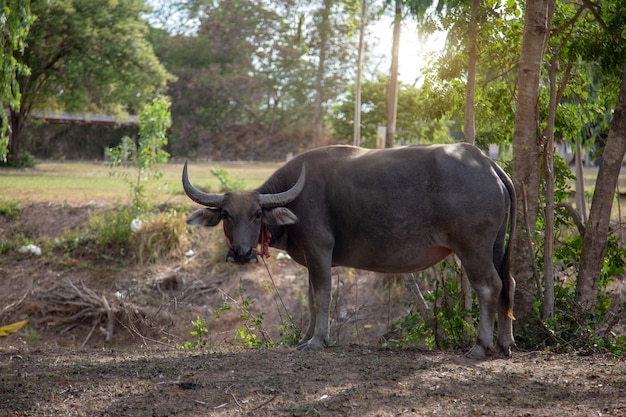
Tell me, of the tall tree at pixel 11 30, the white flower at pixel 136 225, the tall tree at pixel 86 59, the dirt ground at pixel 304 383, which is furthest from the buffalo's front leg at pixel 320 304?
the tall tree at pixel 86 59

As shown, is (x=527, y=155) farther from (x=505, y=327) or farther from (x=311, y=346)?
(x=311, y=346)

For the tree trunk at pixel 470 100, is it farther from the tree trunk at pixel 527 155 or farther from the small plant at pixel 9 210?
the small plant at pixel 9 210

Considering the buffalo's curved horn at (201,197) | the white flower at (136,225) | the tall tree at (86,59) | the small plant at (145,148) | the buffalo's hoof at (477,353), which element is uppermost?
the tall tree at (86,59)

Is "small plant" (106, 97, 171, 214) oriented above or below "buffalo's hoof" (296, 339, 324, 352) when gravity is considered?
above

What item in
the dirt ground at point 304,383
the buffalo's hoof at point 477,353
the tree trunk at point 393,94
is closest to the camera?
the dirt ground at point 304,383

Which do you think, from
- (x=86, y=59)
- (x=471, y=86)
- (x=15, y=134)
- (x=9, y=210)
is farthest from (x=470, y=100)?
(x=15, y=134)

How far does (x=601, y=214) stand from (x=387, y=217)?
2.50m

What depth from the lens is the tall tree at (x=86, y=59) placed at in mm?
23297

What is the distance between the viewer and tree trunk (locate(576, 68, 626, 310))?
7.62 metres

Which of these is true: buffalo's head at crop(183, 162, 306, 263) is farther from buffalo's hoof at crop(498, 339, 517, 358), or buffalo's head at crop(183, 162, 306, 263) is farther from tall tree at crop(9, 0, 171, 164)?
tall tree at crop(9, 0, 171, 164)

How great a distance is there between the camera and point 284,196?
7004 mm

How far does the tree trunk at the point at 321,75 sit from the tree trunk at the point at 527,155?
89.3 ft

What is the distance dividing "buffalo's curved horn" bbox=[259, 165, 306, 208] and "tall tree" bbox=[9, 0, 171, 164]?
18.2 meters

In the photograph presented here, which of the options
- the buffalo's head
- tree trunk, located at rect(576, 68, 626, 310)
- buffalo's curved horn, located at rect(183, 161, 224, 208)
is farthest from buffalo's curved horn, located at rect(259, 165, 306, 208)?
tree trunk, located at rect(576, 68, 626, 310)
